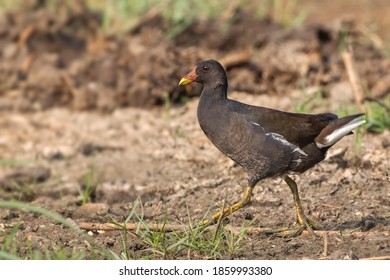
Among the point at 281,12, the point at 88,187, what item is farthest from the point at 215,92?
the point at 281,12

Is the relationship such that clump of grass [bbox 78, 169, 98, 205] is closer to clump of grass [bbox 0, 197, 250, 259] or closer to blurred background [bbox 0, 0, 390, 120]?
clump of grass [bbox 0, 197, 250, 259]

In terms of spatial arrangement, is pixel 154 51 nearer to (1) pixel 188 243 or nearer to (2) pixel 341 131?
(2) pixel 341 131

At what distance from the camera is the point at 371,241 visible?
15.4 ft

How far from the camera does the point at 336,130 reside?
4.85m

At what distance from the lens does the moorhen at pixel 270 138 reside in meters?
4.88

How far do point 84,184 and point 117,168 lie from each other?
0.36m

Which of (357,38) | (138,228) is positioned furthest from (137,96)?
(138,228)

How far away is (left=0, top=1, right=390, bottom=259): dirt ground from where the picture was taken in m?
5.18

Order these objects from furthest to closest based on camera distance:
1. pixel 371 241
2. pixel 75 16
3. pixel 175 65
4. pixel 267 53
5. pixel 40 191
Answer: pixel 75 16 < pixel 267 53 < pixel 175 65 < pixel 40 191 < pixel 371 241

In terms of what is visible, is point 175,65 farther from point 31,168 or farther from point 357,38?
point 357,38

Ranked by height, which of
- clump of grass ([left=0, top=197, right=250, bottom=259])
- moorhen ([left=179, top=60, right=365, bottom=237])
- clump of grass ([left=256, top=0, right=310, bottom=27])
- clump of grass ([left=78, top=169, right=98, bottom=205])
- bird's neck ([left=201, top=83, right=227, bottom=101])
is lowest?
clump of grass ([left=78, top=169, right=98, bottom=205])

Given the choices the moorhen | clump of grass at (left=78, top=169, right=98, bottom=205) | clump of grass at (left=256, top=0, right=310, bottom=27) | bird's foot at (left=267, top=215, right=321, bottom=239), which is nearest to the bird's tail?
the moorhen

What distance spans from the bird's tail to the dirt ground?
1.82 ft

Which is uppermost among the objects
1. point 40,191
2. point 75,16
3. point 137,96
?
point 75,16
